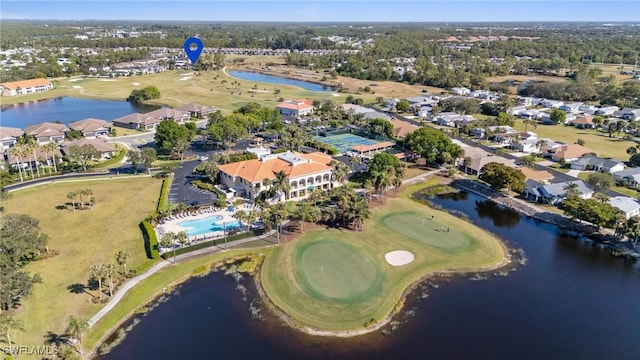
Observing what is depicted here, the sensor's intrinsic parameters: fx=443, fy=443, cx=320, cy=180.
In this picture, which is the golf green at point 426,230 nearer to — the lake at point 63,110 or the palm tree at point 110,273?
the palm tree at point 110,273

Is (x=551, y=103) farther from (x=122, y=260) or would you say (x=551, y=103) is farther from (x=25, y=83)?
(x=25, y=83)

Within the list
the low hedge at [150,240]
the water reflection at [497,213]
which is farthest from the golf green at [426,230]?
the low hedge at [150,240]

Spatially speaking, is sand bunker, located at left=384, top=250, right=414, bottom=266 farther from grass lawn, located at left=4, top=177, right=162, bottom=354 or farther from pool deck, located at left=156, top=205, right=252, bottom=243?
grass lawn, located at left=4, top=177, right=162, bottom=354

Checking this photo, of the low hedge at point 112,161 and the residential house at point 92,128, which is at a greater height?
the residential house at point 92,128

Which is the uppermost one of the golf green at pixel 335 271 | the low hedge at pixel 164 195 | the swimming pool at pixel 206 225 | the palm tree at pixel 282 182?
the palm tree at pixel 282 182

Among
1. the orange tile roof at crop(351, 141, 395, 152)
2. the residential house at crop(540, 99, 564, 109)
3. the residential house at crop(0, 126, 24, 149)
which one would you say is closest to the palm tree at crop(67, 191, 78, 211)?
the residential house at crop(0, 126, 24, 149)

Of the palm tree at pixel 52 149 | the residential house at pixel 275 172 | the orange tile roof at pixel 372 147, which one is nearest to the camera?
the residential house at pixel 275 172

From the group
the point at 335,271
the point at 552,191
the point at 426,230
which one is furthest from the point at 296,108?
the point at 335,271
